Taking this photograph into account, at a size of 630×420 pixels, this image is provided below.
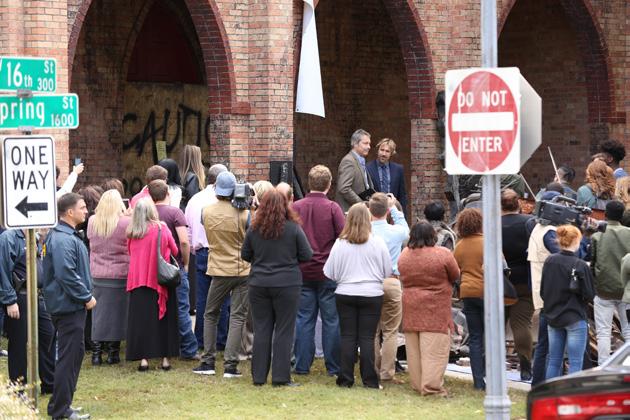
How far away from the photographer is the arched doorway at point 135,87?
21.0 meters

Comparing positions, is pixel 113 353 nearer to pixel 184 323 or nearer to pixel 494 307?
pixel 184 323

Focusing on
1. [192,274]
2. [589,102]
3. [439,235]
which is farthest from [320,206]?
[589,102]

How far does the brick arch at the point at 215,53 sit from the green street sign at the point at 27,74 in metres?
8.71

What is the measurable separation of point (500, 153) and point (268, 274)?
4301 millimetres

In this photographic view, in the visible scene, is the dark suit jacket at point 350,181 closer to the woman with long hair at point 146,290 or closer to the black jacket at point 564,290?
the woman with long hair at point 146,290

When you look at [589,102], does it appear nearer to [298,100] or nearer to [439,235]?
[298,100]

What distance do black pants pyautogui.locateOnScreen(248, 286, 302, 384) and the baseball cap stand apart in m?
1.04

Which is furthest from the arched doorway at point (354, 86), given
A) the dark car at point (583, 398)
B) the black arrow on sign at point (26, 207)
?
the dark car at point (583, 398)

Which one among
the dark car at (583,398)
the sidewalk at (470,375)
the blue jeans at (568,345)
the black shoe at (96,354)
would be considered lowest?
the sidewalk at (470,375)

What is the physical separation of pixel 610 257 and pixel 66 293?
15.6 ft

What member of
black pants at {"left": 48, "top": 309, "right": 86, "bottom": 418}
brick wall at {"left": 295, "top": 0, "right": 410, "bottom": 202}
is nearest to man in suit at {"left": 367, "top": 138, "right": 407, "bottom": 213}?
black pants at {"left": 48, "top": 309, "right": 86, "bottom": 418}

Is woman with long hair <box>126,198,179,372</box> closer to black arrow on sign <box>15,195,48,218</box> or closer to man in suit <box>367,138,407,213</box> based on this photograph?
black arrow on sign <box>15,195,48,218</box>

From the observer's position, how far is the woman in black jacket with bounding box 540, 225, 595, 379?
35.8 feet

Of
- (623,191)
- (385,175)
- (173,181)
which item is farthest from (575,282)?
(173,181)
